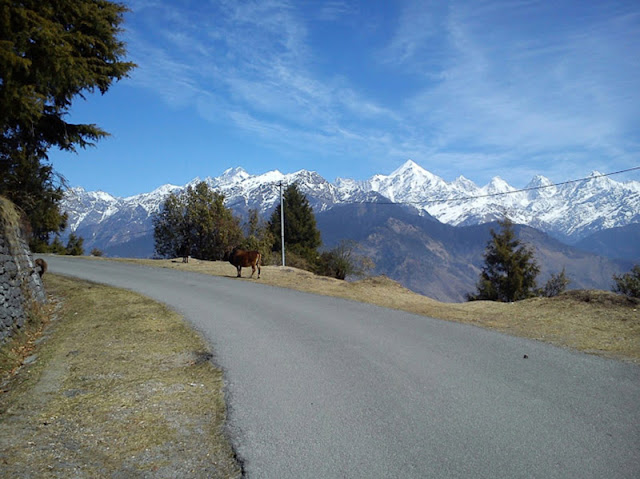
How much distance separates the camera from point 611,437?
496 cm

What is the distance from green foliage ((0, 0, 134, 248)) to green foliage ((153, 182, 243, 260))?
88.0 ft

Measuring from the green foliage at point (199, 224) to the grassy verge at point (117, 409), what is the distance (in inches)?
1420

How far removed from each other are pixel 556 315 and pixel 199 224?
125 feet

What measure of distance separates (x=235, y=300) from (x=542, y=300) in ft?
30.0

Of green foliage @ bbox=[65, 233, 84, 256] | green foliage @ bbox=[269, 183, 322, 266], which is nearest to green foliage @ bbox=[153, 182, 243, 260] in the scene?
green foliage @ bbox=[269, 183, 322, 266]

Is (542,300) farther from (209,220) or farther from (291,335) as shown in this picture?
(209,220)

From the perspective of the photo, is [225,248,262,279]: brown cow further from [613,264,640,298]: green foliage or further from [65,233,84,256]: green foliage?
[65,233,84,256]: green foliage

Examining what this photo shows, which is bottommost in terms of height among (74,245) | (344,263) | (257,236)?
(344,263)

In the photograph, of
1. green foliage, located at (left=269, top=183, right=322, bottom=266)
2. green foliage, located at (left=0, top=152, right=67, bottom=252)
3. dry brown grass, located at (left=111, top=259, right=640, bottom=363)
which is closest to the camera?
dry brown grass, located at (left=111, top=259, right=640, bottom=363)

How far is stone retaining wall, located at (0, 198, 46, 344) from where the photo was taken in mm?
10500

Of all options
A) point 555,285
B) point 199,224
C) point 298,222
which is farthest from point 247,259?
point 555,285

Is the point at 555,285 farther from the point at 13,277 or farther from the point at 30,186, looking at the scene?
the point at 13,277

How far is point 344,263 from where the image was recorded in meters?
43.4

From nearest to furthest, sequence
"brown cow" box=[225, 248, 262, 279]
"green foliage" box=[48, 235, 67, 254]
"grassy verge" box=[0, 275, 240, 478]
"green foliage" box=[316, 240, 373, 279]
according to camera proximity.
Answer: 1. "grassy verge" box=[0, 275, 240, 478]
2. "brown cow" box=[225, 248, 262, 279]
3. "green foliage" box=[316, 240, 373, 279]
4. "green foliage" box=[48, 235, 67, 254]
